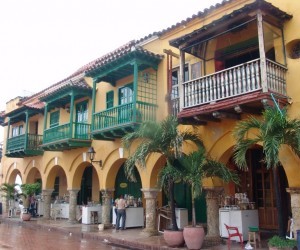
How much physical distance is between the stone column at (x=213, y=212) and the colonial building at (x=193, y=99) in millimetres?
31

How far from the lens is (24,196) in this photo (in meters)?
21.1

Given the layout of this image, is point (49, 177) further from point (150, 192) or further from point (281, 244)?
point (281, 244)

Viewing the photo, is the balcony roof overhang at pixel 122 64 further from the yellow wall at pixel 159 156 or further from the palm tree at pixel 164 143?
the palm tree at pixel 164 143

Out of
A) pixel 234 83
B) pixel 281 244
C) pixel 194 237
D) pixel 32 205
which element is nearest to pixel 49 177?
pixel 32 205

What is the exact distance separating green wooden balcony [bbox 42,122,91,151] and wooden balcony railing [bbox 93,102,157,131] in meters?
2.37

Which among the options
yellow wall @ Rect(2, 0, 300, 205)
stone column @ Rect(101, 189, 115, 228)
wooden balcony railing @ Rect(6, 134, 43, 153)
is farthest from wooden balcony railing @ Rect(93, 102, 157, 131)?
wooden balcony railing @ Rect(6, 134, 43, 153)

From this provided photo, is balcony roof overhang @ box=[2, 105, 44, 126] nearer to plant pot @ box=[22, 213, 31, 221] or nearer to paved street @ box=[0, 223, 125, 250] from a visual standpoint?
plant pot @ box=[22, 213, 31, 221]

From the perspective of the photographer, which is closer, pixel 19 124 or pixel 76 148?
pixel 76 148

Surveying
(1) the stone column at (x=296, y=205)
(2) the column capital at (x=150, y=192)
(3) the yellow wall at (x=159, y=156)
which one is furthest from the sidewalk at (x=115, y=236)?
(3) the yellow wall at (x=159, y=156)

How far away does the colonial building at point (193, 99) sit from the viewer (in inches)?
389

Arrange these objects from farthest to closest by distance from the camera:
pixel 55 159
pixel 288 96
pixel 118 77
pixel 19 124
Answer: pixel 19 124
pixel 55 159
pixel 118 77
pixel 288 96

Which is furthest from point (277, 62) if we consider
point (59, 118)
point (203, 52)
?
point (59, 118)

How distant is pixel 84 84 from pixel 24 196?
7.84 meters

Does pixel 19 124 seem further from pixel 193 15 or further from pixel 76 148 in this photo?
pixel 193 15
